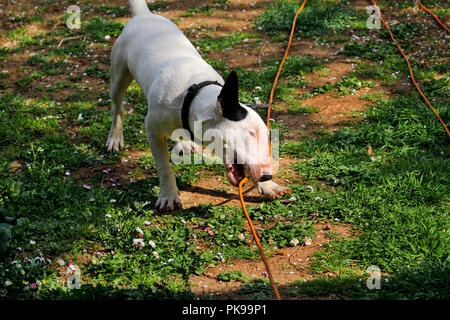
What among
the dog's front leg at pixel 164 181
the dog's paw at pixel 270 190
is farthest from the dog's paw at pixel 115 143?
the dog's paw at pixel 270 190

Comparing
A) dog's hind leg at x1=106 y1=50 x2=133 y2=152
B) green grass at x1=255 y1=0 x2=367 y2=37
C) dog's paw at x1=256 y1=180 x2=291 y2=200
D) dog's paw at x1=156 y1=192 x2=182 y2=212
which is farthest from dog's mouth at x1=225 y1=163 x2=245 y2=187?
green grass at x1=255 y1=0 x2=367 y2=37

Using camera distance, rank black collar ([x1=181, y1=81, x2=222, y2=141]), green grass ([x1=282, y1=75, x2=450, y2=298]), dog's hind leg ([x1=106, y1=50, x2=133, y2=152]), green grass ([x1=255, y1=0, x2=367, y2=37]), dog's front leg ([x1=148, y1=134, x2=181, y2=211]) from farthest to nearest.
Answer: green grass ([x1=255, y1=0, x2=367, y2=37]) < dog's hind leg ([x1=106, y1=50, x2=133, y2=152]) < dog's front leg ([x1=148, y1=134, x2=181, y2=211]) < black collar ([x1=181, y1=81, x2=222, y2=141]) < green grass ([x1=282, y1=75, x2=450, y2=298])

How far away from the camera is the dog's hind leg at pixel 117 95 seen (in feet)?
16.2

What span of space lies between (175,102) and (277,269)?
5.19 ft

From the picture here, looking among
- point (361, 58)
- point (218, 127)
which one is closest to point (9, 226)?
point (218, 127)

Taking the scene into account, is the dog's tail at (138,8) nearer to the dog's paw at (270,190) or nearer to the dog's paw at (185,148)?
the dog's paw at (185,148)

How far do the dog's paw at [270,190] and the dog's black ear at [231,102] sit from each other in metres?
1.08

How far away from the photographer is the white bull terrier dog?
3.24 meters

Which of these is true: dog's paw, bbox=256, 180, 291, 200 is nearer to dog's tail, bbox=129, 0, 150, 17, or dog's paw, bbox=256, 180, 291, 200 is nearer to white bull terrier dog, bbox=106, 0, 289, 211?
white bull terrier dog, bbox=106, 0, 289, 211

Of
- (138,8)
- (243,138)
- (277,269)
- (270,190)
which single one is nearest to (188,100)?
(243,138)

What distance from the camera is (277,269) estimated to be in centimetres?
335

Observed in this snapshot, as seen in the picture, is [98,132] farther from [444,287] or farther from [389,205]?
[444,287]

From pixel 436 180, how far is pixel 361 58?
3.26 m
